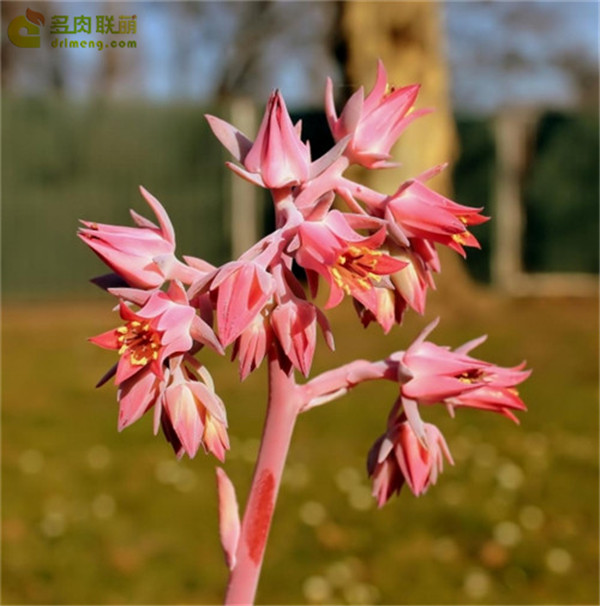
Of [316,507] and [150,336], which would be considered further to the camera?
[316,507]

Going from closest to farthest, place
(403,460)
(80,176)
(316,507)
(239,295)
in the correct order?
(239,295), (403,460), (316,507), (80,176)

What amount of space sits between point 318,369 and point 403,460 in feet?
23.9

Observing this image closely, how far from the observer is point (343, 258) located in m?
0.93

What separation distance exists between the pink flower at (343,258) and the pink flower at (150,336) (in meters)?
0.12

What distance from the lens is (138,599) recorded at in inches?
175

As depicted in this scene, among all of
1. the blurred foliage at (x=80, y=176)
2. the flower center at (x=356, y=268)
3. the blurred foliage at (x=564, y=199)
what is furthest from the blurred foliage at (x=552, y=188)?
the flower center at (x=356, y=268)

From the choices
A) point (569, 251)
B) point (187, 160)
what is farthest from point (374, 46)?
point (569, 251)

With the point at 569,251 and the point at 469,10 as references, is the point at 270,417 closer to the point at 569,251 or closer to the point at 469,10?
the point at 569,251

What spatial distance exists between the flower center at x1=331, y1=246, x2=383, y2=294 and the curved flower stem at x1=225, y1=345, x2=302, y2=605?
11 cm

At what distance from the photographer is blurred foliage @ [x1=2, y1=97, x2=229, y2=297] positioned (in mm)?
12555

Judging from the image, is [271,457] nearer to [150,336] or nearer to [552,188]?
[150,336]

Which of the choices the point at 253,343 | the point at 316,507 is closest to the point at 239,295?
the point at 253,343

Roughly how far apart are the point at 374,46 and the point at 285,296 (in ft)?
35.1

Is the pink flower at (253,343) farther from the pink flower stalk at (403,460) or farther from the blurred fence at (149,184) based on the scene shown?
the blurred fence at (149,184)
